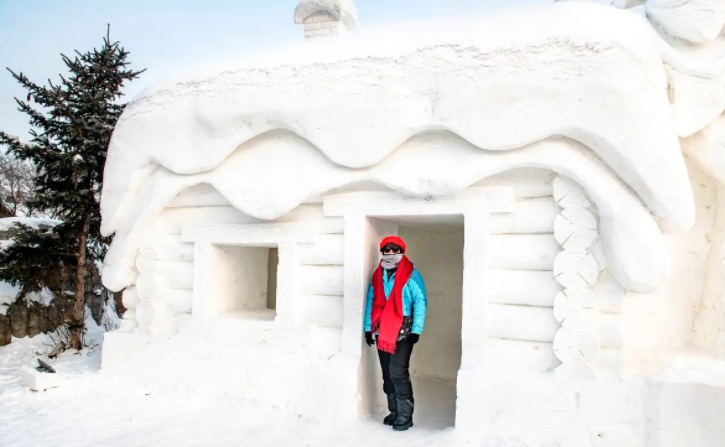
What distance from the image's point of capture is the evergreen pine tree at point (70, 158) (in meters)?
6.82

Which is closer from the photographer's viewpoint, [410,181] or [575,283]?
[575,283]

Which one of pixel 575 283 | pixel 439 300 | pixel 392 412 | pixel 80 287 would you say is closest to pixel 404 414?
pixel 392 412

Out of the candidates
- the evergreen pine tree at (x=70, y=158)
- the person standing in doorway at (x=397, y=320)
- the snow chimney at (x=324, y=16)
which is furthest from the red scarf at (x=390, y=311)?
the evergreen pine tree at (x=70, y=158)

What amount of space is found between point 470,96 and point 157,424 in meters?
3.64

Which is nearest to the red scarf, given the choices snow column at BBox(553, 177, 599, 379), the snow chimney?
snow column at BBox(553, 177, 599, 379)

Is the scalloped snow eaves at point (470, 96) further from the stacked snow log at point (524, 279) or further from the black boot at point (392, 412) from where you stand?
the black boot at point (392, 412)

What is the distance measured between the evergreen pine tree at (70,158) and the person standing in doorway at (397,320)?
4722 millimetres

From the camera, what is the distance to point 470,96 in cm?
391

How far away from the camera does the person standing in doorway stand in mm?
4137

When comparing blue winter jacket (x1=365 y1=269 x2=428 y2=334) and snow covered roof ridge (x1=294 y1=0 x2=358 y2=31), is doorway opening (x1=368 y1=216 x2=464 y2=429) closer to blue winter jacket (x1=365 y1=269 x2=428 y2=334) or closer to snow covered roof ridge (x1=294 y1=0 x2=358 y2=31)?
blue winter jacket (x1=365 y1=269 x2=428 y2=334)

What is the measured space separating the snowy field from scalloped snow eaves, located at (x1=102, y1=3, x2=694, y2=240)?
2.17m

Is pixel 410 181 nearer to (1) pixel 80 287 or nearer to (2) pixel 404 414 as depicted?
(2) pixel 404 414

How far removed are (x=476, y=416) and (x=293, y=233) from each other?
7.18 feet

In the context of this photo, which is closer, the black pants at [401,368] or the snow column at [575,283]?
the snow column at [575,283]
